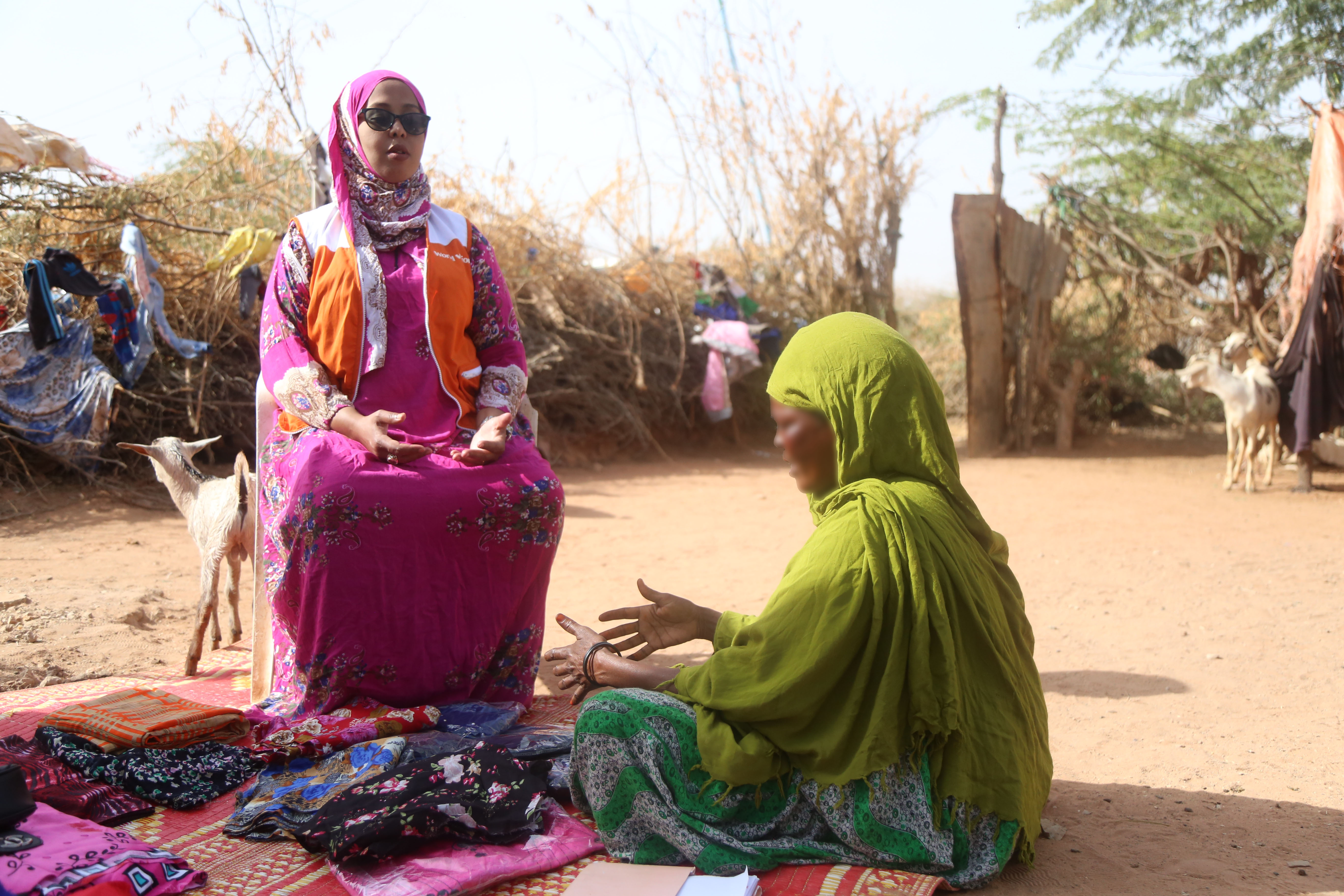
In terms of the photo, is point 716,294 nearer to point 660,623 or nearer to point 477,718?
point 477,718

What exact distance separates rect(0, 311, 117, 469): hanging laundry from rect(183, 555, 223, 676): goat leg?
366 centimetres

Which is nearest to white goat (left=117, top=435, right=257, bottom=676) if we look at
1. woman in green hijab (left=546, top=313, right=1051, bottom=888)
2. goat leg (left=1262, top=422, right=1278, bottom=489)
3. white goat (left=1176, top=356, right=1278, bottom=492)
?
woman in green hijab (left=546, top=313, right=1051, bottom=888)

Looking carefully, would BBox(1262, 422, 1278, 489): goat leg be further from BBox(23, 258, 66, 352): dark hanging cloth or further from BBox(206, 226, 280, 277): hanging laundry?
BBox(23, 258, 66, 352): dark hanging cloth

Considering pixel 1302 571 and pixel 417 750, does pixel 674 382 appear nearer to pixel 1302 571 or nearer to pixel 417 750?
pixel 1302 571

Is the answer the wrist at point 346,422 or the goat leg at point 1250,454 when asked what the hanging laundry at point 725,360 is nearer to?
the goat leg at point 1250,454

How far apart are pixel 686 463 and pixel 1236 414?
17.6 ft

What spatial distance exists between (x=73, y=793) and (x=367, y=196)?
205 centimetres

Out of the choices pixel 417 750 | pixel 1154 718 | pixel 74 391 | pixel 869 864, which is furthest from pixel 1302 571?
pixel 74 391

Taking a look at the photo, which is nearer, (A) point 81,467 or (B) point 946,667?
(B) point 946,667

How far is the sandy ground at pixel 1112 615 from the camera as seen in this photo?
2.45m

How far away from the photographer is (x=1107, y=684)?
377 centimetres

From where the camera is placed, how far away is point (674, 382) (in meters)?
11.2

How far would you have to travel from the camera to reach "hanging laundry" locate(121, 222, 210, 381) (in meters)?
6.74

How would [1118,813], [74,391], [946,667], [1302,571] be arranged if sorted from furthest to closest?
[74,391]
[1302,571]
[1118,813]
[946,667]
